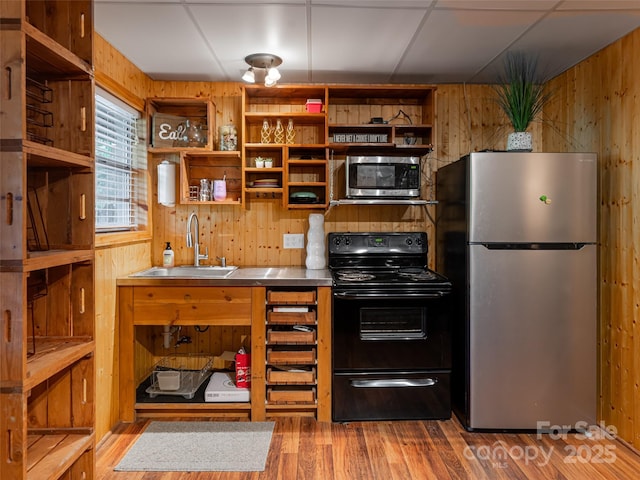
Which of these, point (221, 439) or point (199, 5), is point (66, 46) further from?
point (221, 439)

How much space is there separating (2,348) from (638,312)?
2831 mm

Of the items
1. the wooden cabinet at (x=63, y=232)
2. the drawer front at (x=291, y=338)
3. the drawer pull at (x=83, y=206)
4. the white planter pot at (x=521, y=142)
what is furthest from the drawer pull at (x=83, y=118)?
the white planter pot at (x=521, y=142)

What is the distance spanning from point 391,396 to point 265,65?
2.24m

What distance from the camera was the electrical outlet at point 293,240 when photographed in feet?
10.6

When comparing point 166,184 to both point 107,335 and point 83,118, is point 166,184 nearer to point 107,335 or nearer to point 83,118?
point 107,335

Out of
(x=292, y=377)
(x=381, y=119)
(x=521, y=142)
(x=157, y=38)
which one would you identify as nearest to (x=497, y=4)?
(x=521, y=142)

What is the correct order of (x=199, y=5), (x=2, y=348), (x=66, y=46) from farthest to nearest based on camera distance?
1. (x=199, y=5)
2. (x=66, y=46)
3. (x=2, y=348)

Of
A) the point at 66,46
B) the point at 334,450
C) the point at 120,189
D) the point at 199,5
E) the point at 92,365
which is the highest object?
the point at 199,5

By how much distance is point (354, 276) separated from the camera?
278cm

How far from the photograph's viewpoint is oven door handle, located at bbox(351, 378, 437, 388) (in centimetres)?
258

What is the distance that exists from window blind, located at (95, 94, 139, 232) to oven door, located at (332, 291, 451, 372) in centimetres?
151

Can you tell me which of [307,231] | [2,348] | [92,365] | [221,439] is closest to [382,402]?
[221,439]

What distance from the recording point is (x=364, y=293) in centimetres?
255

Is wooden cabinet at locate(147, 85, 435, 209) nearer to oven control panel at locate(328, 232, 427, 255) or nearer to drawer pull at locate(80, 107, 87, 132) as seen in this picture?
oven control panel at locate(328, 232, 427, 255)
